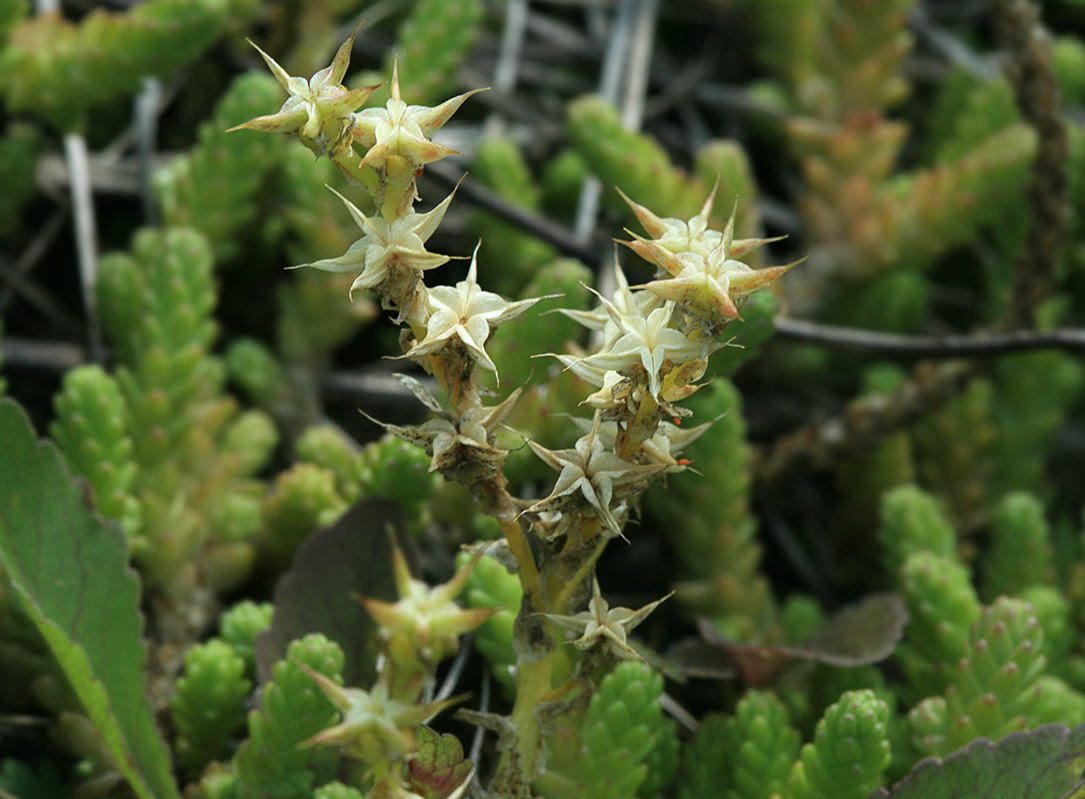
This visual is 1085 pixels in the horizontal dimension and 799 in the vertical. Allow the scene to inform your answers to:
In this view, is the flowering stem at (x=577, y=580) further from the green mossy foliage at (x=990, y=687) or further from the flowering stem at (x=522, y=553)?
the green mossy foliage at (x=990, y=687)

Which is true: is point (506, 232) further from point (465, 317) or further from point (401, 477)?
point (465, 317)

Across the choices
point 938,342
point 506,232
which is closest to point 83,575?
point 506,232

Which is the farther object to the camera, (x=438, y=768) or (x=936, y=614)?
(x=936, y=614)

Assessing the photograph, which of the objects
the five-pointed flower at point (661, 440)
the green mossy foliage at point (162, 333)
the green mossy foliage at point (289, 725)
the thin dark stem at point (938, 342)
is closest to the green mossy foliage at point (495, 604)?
the green mossy foliage at point (289, 725)

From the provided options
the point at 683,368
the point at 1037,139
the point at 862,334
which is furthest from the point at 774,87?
the point at 683,368

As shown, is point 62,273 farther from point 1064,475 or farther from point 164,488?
point 1064,475

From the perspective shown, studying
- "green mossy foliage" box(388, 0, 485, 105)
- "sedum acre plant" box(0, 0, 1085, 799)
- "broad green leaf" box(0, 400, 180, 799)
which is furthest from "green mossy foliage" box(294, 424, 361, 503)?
"green mossy foliage" box(388, 0, 485, 105)
